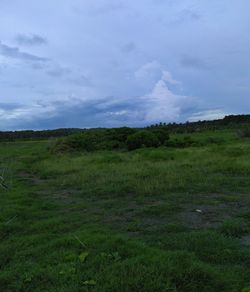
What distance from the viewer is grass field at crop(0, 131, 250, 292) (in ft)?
19.4

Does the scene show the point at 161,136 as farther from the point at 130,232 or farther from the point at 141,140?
the point at 130,232

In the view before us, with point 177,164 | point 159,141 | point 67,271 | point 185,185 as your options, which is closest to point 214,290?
point 67,271

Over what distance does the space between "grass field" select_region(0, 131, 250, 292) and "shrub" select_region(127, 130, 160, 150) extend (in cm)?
1493

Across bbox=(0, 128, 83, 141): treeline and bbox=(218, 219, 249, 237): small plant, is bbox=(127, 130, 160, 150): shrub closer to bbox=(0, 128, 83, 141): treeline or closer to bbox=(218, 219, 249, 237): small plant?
bbox=(218, 219, 249, 237): small plant

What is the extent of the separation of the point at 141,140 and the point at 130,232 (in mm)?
24547

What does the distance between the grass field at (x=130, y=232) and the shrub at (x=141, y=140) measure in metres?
14.9

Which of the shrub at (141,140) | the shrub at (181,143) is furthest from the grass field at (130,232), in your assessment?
the shrub at (181,143)

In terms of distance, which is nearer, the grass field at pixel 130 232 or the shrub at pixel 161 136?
the grass field at pixel 130 232

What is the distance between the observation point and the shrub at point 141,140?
109 ft

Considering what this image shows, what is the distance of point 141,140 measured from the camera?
33.2 m

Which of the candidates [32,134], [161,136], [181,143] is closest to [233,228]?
[181,143]

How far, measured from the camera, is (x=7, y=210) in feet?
37.7

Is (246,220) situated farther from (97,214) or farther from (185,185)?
(185,185)

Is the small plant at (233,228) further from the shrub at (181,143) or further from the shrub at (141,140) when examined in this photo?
the shrub at (181,143)
